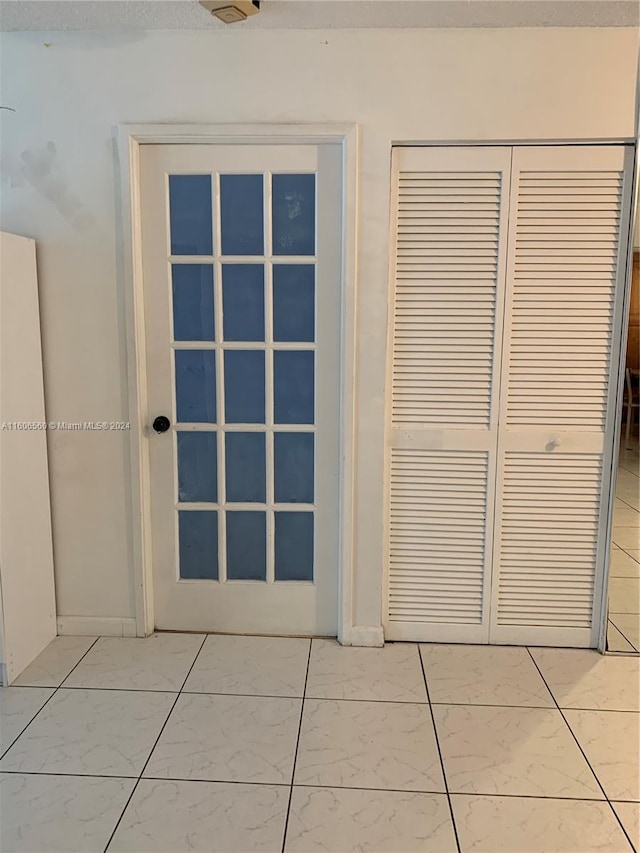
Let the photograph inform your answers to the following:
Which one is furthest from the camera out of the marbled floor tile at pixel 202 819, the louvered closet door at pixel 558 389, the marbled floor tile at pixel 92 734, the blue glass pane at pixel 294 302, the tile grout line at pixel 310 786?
the blue glass pane at pixel 294 302

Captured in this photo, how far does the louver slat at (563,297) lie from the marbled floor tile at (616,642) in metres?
0.82

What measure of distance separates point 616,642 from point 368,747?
119 centimetres

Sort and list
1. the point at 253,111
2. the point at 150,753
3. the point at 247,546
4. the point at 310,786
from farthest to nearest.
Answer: the point at 247,546
the point at 253,111
the point at 150,753
the point at 310,786

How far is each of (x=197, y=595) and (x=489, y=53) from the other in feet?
7.59

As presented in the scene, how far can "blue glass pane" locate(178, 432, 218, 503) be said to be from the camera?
2.58m

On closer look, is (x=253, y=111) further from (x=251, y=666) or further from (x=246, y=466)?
(x=251, y=666)

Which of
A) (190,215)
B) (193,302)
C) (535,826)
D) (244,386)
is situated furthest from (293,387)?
(535,826)

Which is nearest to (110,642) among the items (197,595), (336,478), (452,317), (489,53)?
(197,595)

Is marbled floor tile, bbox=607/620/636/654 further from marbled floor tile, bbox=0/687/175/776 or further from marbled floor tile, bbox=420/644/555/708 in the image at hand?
marbled floor tile, bbox=0/687/175/776

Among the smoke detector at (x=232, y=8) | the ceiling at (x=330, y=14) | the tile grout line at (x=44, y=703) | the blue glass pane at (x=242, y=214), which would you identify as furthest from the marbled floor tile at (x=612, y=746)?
the smoke detector at (x=232, y=8)

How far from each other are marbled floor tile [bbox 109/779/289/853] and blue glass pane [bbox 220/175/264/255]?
5.92 ft

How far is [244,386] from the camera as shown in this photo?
2539 mm

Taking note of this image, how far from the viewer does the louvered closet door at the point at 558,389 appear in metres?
2.35

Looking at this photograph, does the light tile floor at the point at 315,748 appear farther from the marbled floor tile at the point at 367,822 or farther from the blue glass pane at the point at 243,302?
the blue glass pane at the point at 243,302
